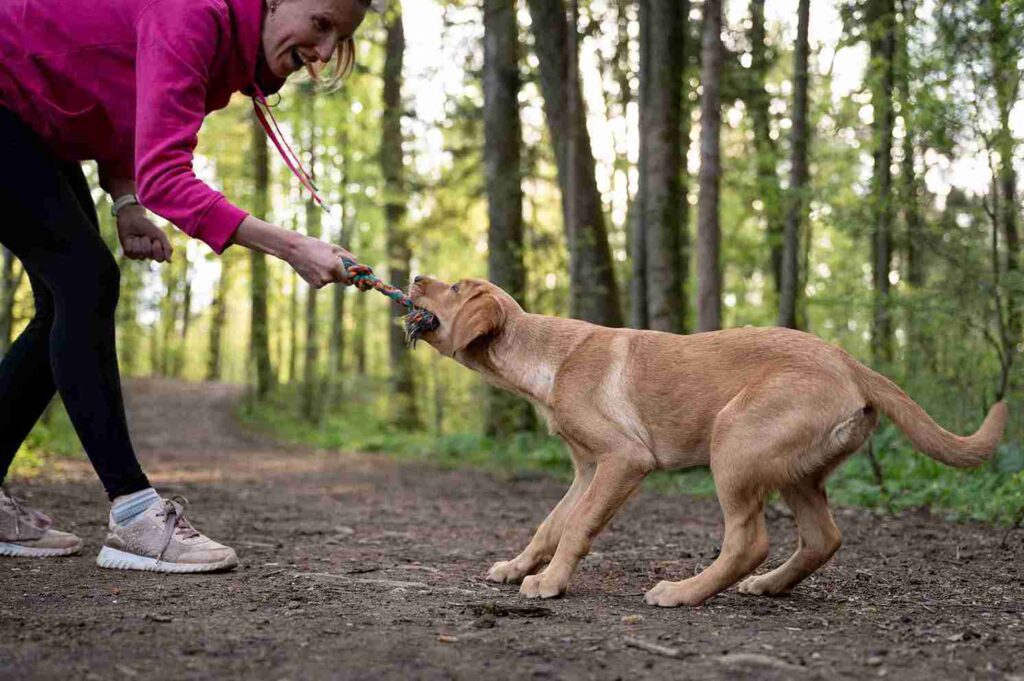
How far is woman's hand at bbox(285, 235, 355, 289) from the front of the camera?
3828 mm

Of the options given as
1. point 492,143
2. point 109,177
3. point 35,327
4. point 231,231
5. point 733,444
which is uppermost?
point 492,143

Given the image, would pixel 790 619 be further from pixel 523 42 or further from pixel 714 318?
pixel 523 42

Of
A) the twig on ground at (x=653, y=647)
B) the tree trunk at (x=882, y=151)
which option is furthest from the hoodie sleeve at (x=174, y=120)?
the tree trunk at (x=882, y=151)

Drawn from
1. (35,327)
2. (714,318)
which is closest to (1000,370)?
(714,318)

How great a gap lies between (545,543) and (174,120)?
249 cm

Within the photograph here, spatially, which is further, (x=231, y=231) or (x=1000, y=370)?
(x=1000, y=370)

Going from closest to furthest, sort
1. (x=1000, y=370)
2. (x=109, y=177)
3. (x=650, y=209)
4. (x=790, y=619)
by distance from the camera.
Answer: (x=790, y=619) → (x=109, y=177) → (x=1000, y=370) → (x=650, y=209)

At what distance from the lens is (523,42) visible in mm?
17969

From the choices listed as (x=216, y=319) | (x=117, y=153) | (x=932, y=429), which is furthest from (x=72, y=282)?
(x=216, y=319)

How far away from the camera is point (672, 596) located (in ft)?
13.1

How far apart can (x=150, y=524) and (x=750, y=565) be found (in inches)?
104

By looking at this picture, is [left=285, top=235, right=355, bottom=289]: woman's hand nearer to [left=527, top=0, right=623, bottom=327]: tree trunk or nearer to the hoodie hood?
the hoodie hood

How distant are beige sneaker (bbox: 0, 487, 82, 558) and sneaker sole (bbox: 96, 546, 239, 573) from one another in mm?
446

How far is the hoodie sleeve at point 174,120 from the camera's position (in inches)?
148
